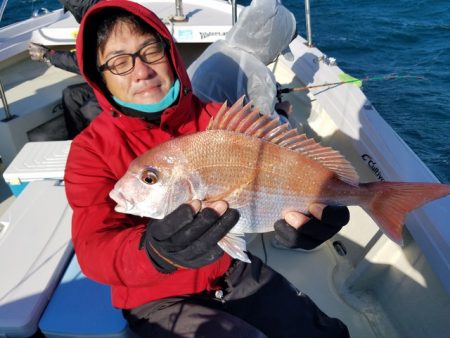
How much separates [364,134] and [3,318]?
2.46m

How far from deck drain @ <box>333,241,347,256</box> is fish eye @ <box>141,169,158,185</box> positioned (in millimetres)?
1747

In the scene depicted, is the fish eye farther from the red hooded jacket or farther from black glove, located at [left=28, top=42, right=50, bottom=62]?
black glove, located at [left=28, top=42, right=50, bottom=62]

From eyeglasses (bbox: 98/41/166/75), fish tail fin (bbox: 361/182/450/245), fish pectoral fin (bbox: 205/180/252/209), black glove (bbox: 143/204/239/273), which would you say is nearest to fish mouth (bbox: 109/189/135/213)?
black glove (bbox: 143/204/239/273)

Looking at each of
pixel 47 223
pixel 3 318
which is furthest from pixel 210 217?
pixel 47 223

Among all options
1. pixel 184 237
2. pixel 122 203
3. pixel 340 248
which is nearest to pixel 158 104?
pixel 122 203

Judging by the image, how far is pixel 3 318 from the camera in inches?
62.6

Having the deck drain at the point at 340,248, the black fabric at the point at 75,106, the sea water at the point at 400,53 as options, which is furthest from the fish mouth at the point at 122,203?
the sea water at the point at 400,53

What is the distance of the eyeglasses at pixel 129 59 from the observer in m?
1.46

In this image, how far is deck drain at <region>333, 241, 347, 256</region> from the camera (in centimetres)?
254

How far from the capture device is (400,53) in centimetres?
774

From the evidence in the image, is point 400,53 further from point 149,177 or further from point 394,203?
point 149,177

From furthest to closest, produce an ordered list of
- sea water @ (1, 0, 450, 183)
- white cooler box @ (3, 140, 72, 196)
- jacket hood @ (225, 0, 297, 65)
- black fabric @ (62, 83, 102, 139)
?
sea water @ (1, 0, 450, 183) → black fabric @ (62, 83, 102, 139) → jacket hood @ (225, 0, 297, 65) → white cooler box @ (3, 140, 72, 196)

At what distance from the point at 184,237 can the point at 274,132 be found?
1.79 feet

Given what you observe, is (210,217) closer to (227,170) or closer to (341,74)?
(227,170)
